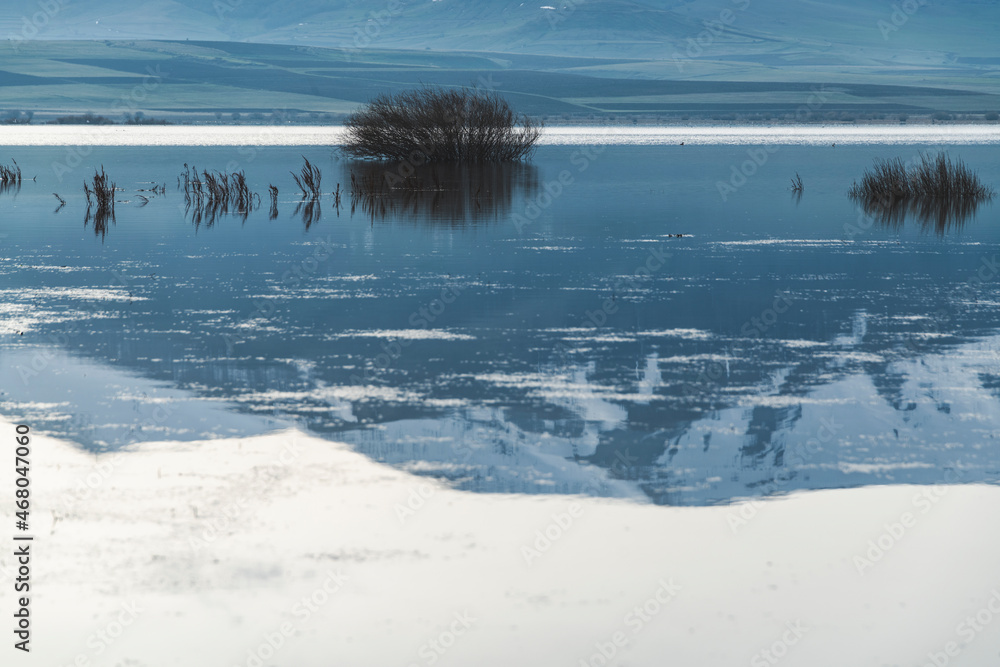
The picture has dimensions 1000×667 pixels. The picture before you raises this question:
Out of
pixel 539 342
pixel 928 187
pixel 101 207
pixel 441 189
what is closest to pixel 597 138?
pixel 441 189

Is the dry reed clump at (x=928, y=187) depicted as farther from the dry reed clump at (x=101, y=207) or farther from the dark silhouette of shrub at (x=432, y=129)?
the dry reed clump at (x=101, y=207)

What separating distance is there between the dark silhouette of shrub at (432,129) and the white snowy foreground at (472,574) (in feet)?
99.1

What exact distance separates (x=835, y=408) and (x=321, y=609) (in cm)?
413

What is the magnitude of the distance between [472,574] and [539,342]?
16.0ft

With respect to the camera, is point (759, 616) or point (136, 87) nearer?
point (759, 616)

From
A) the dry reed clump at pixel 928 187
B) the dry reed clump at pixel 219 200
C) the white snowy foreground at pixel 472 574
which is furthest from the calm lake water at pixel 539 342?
the dry reed clump at pixel 928 187

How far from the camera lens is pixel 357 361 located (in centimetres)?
920

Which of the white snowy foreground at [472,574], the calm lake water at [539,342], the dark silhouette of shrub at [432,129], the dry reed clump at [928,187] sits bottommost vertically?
the white snowy foreground at [472,574]

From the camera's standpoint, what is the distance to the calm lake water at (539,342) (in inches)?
273

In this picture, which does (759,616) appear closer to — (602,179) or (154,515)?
(154,515)

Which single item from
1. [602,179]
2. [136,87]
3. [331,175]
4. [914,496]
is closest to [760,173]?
[602,179]

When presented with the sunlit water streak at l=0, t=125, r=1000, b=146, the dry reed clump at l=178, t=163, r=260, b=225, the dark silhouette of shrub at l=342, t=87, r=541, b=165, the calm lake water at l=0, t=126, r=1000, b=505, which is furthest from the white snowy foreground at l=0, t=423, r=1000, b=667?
the sunlit water streak at l=0, t=125, r=1000, b=146

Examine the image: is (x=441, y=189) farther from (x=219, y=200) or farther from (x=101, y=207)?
(x=101, y=207)

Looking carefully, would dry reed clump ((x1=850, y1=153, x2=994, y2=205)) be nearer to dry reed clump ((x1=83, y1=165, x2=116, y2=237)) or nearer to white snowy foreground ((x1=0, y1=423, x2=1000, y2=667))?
dry reed clump ((x1=83, y1=165, x2=116, y2=237))
